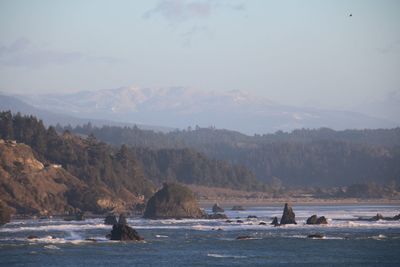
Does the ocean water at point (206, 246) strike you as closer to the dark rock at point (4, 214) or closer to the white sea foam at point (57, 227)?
the white sea foam at point (57, 227)

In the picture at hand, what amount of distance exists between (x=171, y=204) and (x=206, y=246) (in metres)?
53.1

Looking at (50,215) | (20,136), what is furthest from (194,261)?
(20,136)

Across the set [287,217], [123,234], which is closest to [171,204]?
[287,217]

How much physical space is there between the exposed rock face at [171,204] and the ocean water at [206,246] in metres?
19.9

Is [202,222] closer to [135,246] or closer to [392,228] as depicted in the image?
[392,228]

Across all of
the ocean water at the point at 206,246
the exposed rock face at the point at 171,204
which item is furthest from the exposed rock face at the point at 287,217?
the exposed rock face at the point at 171,204

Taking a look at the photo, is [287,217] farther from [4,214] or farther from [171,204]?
[4,214]

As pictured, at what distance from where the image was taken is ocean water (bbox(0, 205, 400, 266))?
251ft

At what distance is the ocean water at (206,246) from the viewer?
7662 cm

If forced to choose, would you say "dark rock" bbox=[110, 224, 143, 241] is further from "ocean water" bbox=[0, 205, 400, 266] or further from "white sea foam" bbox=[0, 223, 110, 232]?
"white sea foam" bbox=[0, 223, 110, 232]

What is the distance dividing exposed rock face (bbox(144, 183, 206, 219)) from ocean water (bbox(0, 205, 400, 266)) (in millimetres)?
19945

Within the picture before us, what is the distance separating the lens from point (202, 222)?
13088 cm

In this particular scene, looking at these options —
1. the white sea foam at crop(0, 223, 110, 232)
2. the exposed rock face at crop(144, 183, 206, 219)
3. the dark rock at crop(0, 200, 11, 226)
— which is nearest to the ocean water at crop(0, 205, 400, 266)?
the white sea foam at crop(0, 223, 110, 232)

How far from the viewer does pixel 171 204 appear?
143m
